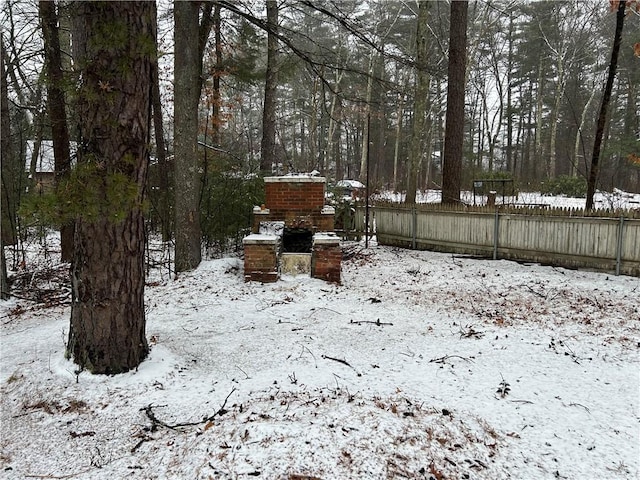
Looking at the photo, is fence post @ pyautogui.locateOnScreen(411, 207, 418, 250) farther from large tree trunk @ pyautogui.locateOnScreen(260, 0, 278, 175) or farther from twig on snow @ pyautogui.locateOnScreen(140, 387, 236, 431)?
twig on snow @ pyautogui.locateOnScreen(140, 387, 236, 431)

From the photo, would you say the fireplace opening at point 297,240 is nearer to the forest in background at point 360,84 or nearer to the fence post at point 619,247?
the forest in background at point 360,84

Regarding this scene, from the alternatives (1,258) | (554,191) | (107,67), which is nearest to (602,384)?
(107,67)

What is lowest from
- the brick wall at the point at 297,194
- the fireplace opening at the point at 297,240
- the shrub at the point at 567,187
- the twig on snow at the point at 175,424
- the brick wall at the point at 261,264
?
the twig on snow at the point at 175,424

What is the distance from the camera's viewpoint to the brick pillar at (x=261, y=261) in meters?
6.51

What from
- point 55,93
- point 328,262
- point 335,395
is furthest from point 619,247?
point 55,93

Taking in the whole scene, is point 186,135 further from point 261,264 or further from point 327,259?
point 327,259

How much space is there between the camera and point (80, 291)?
3.15 metres

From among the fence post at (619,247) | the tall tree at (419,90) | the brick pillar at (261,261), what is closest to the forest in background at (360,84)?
the tall tree at (419,90)

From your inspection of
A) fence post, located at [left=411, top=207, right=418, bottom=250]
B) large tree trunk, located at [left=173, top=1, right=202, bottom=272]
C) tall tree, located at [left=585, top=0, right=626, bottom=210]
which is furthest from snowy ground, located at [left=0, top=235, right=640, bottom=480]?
tall tree, located at [left=585, top=0, right=626, bottom=210]

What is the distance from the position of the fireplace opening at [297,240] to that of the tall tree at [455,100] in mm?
4311

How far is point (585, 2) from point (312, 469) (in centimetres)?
2640

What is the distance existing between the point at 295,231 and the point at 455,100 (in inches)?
223

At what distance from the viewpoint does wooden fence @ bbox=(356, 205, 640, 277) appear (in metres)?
6.83

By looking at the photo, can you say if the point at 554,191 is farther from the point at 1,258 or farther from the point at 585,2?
the point at 1,258
